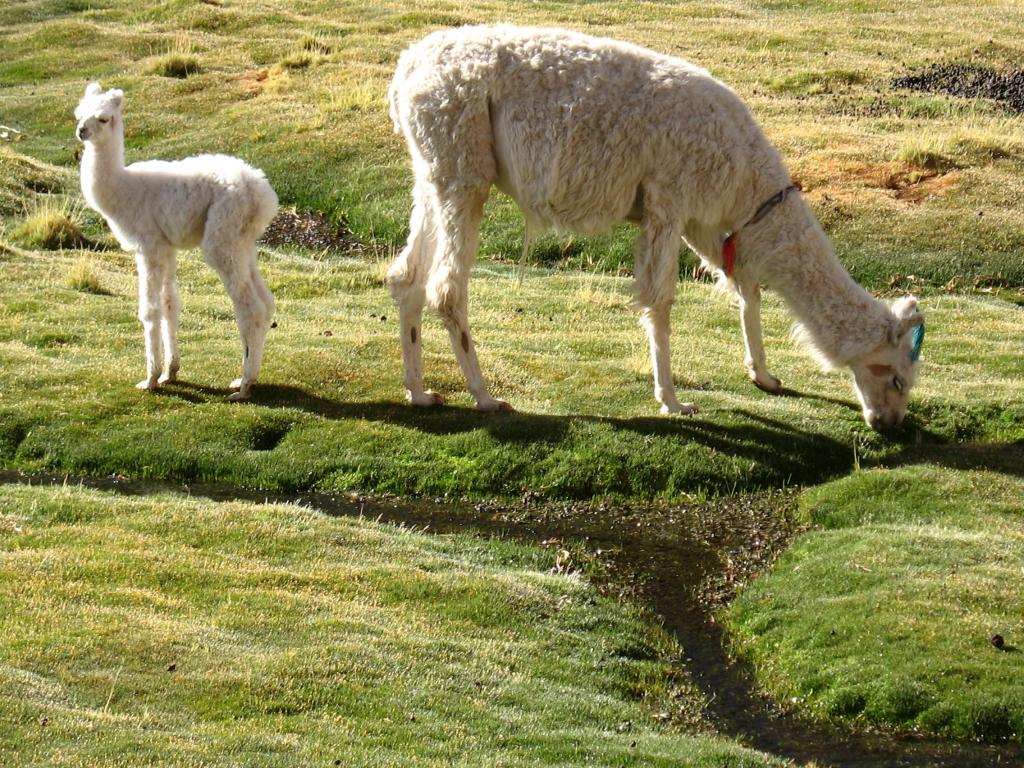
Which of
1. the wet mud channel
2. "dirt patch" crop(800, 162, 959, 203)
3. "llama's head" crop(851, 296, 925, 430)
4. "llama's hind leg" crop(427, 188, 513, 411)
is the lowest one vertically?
the wet mud channel

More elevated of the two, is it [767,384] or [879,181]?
[879,181]

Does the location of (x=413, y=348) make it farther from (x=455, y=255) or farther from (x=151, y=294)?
(x=151, y=294)

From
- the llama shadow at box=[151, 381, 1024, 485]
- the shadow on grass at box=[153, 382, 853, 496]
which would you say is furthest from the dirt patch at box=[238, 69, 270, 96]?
the shadow on grass at box=[153, 382, 853, 496]

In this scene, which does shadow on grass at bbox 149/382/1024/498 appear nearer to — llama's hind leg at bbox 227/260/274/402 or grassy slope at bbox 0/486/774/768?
llama's hind leg at bbox 227/260/274/402

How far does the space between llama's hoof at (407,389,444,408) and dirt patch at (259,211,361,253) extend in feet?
28.8

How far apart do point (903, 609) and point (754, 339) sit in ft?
16.4

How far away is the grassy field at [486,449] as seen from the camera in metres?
8.39

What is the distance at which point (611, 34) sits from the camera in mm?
35250

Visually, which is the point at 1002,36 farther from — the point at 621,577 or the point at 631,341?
the point at 621,577

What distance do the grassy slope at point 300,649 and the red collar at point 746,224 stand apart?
143 inches

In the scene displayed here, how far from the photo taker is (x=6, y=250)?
1952cm

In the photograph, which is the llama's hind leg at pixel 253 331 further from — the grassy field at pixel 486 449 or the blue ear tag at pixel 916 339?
the blue ear tag at pixel 916 339

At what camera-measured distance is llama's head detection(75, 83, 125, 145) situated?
1366 cm

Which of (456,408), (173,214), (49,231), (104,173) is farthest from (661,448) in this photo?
(49,231)
